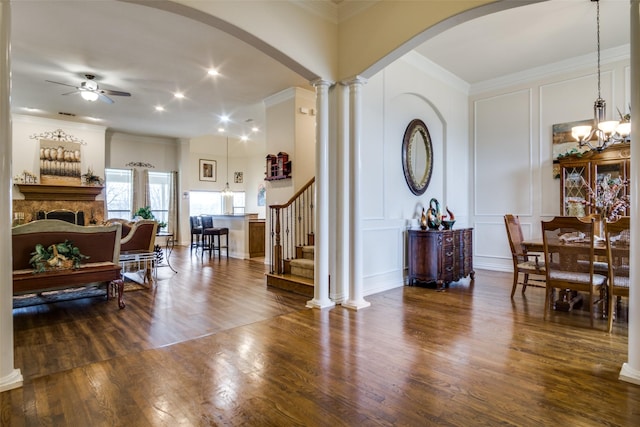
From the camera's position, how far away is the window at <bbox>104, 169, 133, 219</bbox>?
33.1 feet

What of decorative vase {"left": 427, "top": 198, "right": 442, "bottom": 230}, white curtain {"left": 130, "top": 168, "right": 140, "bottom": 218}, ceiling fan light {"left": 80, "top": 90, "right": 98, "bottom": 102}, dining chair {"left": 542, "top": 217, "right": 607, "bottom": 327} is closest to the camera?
dining chair {"left": 542, "top": 217, "right": 607, "bottom": 327}

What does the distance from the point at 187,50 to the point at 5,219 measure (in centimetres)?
345

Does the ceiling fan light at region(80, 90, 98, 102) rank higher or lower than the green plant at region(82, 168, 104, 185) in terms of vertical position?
higher

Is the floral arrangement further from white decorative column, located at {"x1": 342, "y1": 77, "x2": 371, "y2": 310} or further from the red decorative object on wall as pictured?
the red decorative object on wall

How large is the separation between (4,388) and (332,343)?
88.5 inches

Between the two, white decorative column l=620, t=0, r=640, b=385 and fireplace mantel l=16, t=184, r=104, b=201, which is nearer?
white decorative column l=620, t=0, r=640, b=385

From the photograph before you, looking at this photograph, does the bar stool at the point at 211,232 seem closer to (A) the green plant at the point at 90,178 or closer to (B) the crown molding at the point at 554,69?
(A) the green plant at the point at 90,178

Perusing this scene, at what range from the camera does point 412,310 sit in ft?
12.9

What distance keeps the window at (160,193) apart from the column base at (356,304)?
879cm

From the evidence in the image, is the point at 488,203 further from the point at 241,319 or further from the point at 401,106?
the point at 241,319

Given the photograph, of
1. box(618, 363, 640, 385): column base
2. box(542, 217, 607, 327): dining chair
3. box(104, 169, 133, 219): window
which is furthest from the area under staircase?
box(104, 169, 133, 219): window

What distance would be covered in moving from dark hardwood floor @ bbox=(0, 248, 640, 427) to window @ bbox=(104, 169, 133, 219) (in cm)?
674

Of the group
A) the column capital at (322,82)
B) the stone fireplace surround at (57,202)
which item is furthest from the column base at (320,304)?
the stone fireplace surround at (57,202)

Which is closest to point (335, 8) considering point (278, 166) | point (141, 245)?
point (278, 166)
